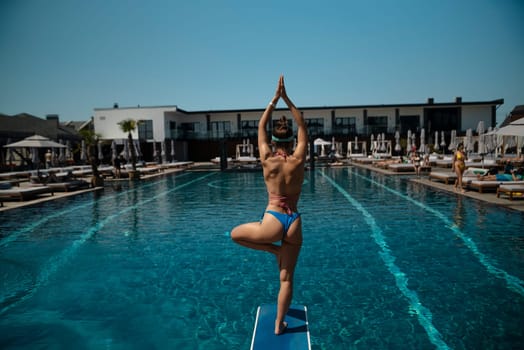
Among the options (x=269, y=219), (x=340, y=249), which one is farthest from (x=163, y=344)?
(x=340, y=249)

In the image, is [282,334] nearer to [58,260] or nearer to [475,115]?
[58,260]

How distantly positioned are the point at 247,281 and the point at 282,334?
2.42 metres

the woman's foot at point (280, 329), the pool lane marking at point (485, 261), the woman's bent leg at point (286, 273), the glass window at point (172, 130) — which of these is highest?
the glass window at point (172, 130)

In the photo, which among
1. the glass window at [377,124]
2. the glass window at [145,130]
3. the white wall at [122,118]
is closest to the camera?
the white wall at [122,118]

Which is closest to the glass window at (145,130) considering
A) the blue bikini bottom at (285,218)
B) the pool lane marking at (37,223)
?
the pool lane marking at (37,223)

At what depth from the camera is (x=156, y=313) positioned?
468 centimetres

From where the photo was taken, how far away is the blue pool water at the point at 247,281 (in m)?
4.12

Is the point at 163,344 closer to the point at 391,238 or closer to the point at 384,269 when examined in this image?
the point at 384,269

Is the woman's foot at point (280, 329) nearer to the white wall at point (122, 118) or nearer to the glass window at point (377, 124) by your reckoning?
the white wall at point (122, 118)

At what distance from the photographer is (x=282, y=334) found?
10.9ft

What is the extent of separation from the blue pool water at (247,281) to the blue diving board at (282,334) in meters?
0.48

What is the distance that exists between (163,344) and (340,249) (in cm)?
402

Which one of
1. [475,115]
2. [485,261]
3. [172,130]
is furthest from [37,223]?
[475,115]

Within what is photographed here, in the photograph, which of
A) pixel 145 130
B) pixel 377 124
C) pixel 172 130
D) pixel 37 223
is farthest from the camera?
pixel 377 124
